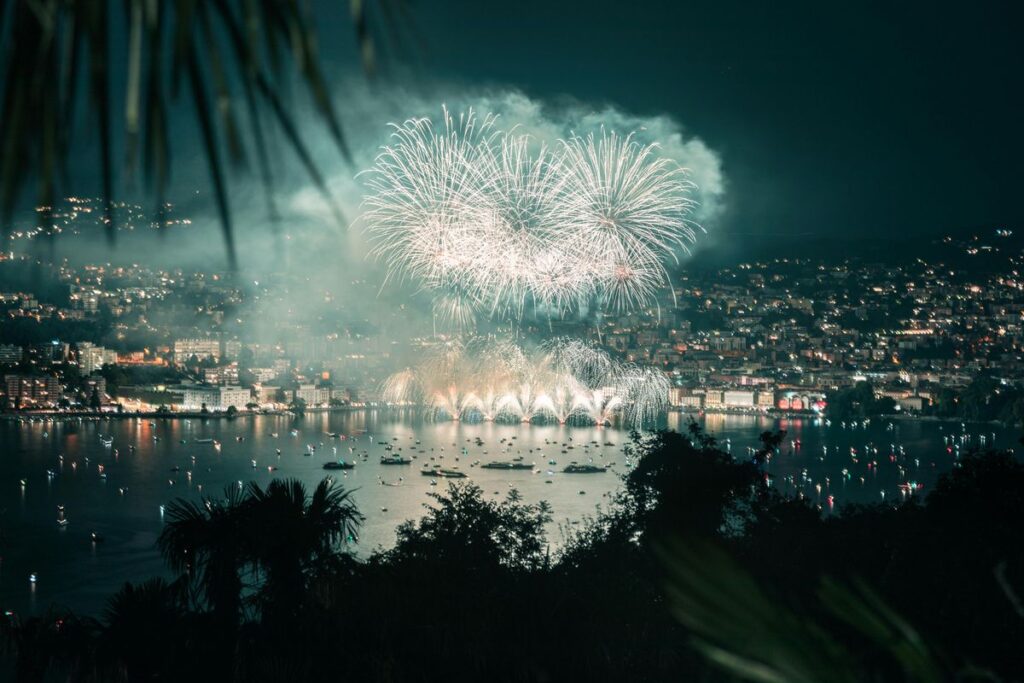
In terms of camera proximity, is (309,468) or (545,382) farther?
(545,382)

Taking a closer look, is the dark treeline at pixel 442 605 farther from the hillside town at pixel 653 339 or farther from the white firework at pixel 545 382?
the hillside town at pixel 653 339

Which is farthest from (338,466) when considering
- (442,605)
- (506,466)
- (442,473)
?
(442,605)

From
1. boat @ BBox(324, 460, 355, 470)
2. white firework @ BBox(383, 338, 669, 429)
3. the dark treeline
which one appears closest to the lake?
boat @ BBox(324, 460, 355, 470)

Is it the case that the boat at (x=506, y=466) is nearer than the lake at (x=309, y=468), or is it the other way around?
Result: the lake at (x=309, y=468)

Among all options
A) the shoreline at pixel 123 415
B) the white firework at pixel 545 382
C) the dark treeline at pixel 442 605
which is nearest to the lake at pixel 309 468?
the white firework at pixel 545 382

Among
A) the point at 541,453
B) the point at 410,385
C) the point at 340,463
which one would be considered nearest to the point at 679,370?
the point at 410,385

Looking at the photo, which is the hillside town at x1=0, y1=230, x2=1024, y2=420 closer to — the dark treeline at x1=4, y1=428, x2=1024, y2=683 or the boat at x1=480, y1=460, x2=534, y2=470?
the boat at x1=480, y1=460, x2=534, y2=470

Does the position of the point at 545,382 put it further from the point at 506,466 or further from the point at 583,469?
the point at 583,469

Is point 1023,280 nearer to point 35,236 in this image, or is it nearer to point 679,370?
point 679,370
